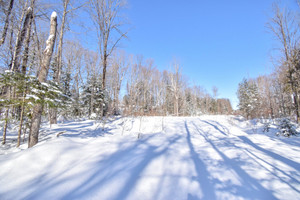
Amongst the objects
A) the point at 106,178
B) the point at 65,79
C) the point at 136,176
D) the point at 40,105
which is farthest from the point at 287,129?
the point at 65,79

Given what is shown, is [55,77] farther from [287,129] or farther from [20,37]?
[287,129]

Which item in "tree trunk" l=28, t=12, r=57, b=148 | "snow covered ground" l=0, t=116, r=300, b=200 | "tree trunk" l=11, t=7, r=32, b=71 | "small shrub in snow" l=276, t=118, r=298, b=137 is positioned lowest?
"snow covered ground" l=0, t=116, r=300, b=200

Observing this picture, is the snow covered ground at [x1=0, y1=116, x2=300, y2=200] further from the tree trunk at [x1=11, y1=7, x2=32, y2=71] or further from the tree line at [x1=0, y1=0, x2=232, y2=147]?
the tree trunk at [x1=11, y1=7, x2=32, y2=71]

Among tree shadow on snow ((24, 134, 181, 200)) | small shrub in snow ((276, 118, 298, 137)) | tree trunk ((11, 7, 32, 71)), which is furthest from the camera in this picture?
small shrub in snow ((276, 118, 298, 137))

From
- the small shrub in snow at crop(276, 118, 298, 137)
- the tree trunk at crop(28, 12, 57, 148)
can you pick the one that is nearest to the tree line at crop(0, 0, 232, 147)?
the tree trunk at crop(28, 12, 57, 148)

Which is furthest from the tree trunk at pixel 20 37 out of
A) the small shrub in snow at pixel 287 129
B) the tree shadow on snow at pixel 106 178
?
the small shrub in snow at pixel 287 129

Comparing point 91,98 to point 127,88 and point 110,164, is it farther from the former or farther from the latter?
point 110,164

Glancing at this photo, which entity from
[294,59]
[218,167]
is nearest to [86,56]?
[218,167]

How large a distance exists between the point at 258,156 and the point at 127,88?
22.3 metres

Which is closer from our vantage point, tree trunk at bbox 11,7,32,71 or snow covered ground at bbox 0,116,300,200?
snow covered ground at bbox 0,116,300,200

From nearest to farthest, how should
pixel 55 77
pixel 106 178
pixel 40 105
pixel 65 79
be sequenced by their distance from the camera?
pixel 106 178 < pixel 40 105 < pixel 55 77 < pixel 65 79

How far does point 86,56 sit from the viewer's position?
17219 millimetres

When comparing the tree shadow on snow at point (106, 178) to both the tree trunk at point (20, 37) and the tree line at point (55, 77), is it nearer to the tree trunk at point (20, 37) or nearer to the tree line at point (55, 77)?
the tree line at point (55, 77)

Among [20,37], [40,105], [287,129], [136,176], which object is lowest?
[136,176]
